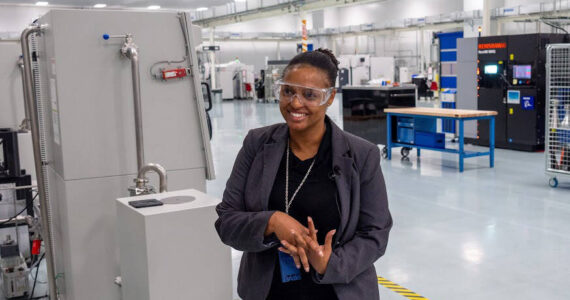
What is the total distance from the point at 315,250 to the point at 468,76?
985 centimetres

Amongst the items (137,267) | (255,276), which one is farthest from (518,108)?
(255,276)

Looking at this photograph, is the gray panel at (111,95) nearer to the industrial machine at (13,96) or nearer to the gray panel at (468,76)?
the industrial machine at (13,96)

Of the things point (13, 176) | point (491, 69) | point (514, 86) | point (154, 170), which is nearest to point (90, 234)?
point (154, 170)

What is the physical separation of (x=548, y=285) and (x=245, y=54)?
29919 mm

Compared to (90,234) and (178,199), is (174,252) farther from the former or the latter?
(90,234)

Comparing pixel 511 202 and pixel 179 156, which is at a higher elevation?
pixel 179 156

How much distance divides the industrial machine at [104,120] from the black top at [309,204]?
1656 millimetres

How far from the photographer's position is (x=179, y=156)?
12.0 ft

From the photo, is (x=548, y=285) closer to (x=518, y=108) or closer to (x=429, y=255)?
(x=429, y=255)

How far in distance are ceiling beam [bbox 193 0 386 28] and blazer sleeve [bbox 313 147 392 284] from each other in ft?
50.3

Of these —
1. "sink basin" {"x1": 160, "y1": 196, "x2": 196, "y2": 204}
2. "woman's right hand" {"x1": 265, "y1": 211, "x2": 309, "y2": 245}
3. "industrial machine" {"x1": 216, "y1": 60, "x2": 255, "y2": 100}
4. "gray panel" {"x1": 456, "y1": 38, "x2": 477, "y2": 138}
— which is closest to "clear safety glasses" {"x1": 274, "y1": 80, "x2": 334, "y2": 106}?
"woman's right hand" {"x1": 265, "y1": 211, "x2": 309, "y2": 245}

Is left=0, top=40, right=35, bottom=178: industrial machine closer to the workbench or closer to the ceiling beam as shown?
the workbench

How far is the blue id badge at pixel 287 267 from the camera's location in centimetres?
171

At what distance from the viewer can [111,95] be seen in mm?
3387
